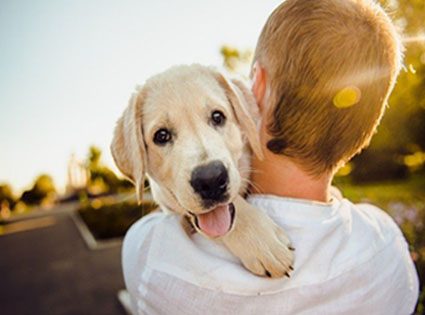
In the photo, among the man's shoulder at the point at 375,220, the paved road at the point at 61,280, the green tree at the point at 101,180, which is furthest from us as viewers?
the green tree at the point at 101,180

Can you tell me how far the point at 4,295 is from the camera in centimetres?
1183

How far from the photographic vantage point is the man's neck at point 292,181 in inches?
92.3

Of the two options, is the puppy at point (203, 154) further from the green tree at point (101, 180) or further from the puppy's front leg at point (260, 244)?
the green tree at point (101, 180)

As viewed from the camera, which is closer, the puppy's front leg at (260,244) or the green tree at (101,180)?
the puppy's front leg at (260,244)

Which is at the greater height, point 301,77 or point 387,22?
point 387,22

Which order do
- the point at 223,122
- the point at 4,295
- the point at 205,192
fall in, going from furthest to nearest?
the point at 4,295 < the point at 223,122 < the point at 205,192

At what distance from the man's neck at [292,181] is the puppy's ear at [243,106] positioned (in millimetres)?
118

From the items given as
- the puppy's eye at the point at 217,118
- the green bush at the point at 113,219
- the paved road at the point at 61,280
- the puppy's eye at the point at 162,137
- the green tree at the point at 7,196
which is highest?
the puppy's eye at the point at 217,118

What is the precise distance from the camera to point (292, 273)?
205 centimetres

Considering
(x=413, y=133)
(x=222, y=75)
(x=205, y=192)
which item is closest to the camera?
(x=205, y=192)

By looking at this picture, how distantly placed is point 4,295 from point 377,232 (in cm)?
1171

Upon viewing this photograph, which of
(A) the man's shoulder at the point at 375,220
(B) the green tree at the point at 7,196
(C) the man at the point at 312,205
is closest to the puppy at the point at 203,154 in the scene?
(C) the man at the point at 312,205

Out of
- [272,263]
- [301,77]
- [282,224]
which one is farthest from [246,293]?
[301,77]

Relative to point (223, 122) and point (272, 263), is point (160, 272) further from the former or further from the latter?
point (223, 122)
